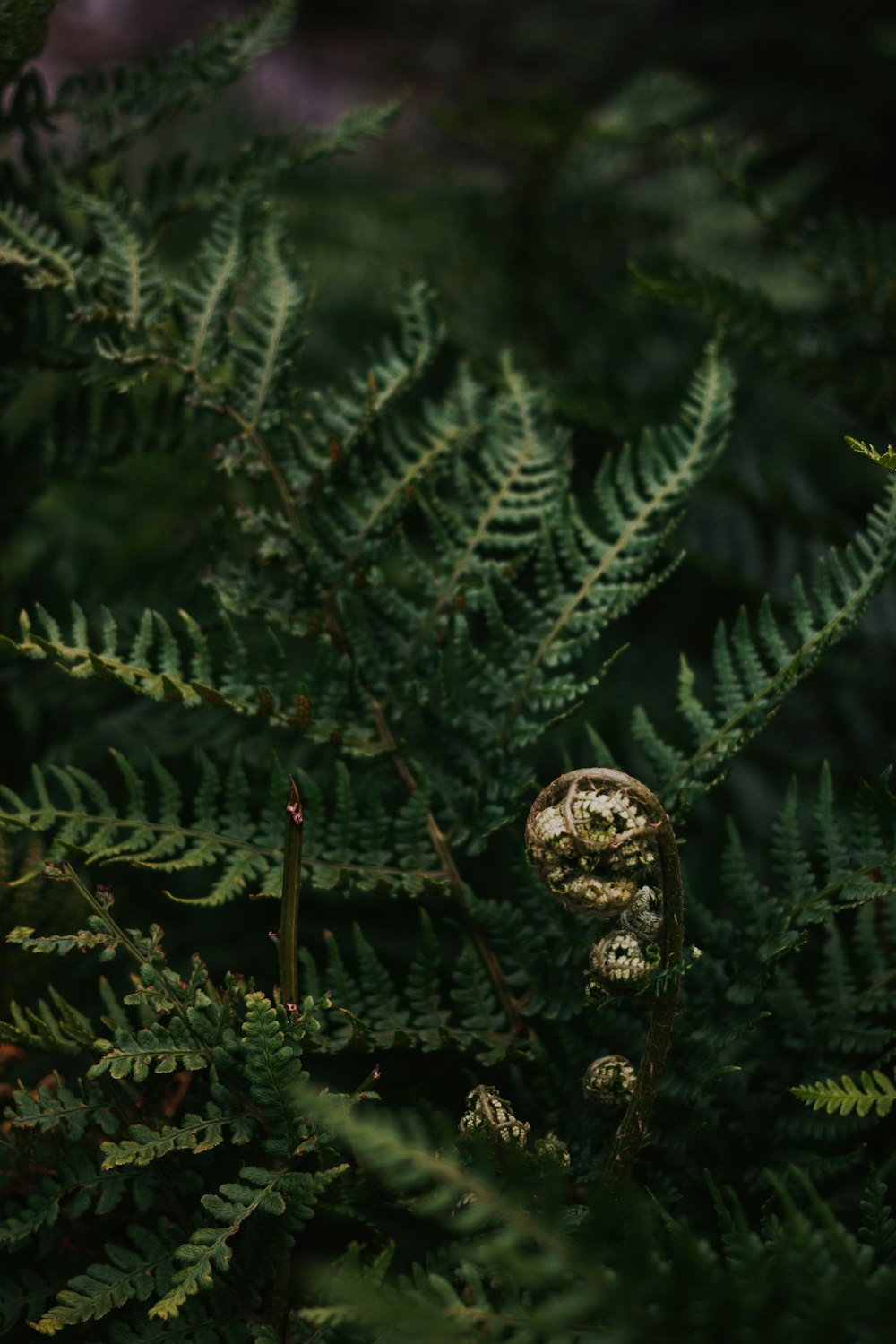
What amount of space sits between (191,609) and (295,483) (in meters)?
0.19

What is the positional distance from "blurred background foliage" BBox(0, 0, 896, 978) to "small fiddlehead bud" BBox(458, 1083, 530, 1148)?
240mm

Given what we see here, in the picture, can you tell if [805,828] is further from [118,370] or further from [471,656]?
[118,370]

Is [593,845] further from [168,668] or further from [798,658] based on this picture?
[168,668]

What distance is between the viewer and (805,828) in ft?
4.21

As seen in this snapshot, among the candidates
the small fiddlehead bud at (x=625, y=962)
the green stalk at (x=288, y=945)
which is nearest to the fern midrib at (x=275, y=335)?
the green stalk at (x=288, y=945)

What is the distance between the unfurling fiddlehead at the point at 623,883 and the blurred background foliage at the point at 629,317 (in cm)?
19

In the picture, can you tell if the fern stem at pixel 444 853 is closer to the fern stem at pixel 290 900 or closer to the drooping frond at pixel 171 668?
the drooping frond at pixel 171 668

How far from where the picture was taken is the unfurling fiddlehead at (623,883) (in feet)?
1.97

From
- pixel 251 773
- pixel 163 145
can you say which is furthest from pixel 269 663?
pixel 163 145

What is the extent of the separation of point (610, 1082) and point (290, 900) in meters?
0.23

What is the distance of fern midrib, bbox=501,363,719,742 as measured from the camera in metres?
0.85

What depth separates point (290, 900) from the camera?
63 cm

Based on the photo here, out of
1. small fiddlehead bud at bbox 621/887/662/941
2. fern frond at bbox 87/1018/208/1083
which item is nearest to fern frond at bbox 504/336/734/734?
small fiddlehead bud at bbox 621/887/662/941

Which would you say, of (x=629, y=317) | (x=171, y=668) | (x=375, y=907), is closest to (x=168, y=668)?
(x=171, y=668)
